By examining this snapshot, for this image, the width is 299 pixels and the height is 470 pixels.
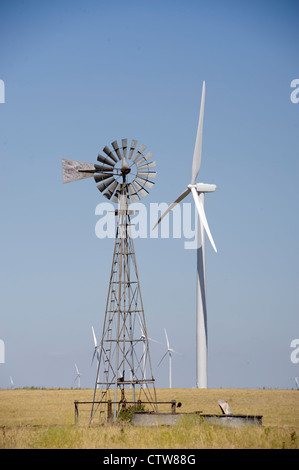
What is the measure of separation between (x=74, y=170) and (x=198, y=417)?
603 inches

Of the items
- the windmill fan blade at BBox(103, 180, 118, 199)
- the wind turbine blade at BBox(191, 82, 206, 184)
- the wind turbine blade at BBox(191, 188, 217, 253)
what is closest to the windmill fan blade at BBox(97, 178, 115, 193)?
the windmill fan blade at BBox(103, 180, 118, 199)

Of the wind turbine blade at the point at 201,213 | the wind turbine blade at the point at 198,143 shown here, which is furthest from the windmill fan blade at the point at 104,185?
the wind turbine blade at the point at 198,143

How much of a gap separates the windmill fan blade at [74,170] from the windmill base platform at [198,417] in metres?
13.3

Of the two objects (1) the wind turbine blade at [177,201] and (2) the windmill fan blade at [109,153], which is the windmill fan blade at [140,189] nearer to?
(2) the windmill fan blade at [109,153]

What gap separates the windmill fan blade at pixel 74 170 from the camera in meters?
36.6

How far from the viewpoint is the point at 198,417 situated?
27.4m

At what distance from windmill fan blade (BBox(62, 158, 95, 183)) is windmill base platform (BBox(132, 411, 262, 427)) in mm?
13326

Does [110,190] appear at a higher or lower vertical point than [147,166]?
lower

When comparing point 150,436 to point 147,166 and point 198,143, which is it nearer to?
point 147,166

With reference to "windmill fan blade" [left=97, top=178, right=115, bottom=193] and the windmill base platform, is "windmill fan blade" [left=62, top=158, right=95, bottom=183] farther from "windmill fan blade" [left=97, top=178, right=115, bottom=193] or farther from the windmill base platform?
the windmill base platform

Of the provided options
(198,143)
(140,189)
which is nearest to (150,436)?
(140,189)
